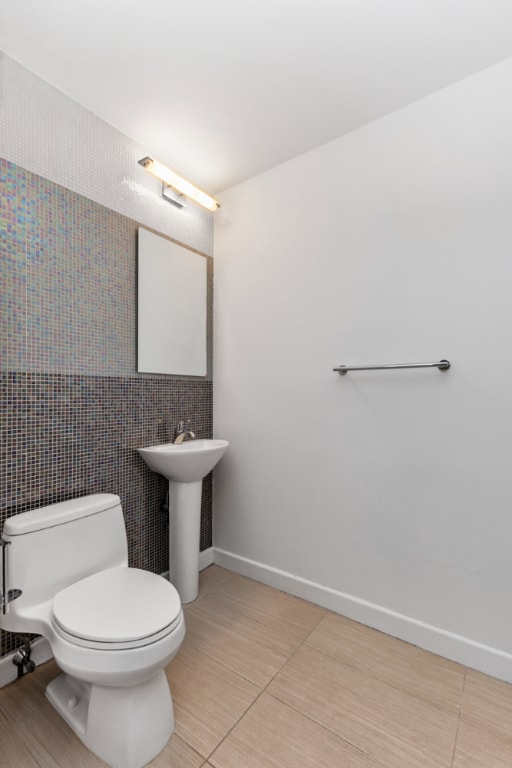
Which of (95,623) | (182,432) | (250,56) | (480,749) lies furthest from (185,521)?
(250,56)

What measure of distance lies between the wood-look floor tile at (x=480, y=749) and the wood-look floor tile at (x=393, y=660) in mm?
83

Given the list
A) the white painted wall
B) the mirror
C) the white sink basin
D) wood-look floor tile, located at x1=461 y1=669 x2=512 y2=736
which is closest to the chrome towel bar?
the white painted wall

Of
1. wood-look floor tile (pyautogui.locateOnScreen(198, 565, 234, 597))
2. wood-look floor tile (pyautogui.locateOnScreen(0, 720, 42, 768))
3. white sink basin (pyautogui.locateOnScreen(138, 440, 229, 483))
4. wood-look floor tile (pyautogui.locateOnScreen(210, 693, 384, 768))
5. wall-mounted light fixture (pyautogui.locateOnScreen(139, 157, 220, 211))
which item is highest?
wall-mounted light fixture (pyautogui.locateOnScreen(139, 157, 220, 211))

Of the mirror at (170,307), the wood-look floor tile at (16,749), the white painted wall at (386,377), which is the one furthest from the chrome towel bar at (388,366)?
the wood-look floor tile at (16,749)

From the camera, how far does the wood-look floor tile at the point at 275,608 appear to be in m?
1.71

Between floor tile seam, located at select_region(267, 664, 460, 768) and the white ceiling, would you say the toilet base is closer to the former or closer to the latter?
floor tile seam, located at select_region(267, 664, 460, 768)

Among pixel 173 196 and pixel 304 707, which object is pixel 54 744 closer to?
pixel 304 707

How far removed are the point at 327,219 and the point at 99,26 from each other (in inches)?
45.8

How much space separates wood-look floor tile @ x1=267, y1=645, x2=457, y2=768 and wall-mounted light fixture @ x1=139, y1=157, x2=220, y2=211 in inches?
89.2

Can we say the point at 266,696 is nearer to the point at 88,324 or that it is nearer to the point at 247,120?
the point at 88,324

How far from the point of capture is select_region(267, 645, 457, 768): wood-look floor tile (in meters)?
1.12

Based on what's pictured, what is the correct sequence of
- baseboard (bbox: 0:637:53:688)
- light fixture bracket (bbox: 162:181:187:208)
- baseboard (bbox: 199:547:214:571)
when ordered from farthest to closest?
baseboard (bbox: 199:547:214:571) < light fixture bracket (bbox: 162:181:187:208) < baseboard (bbox: 0:637:53:688)

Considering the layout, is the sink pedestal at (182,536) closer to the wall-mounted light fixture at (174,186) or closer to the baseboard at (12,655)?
the baseboard at (12,655)

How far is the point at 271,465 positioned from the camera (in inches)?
80.8
